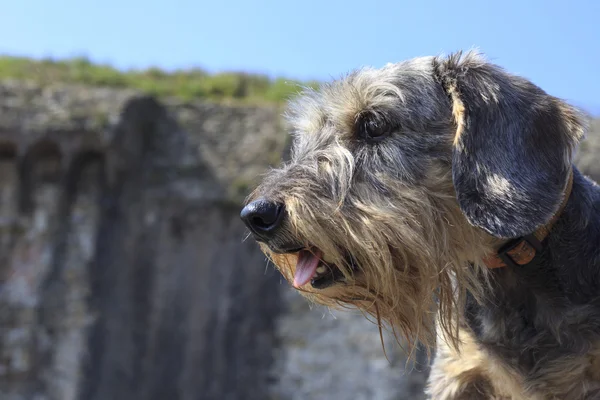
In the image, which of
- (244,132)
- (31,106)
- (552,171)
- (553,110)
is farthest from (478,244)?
(31,106)

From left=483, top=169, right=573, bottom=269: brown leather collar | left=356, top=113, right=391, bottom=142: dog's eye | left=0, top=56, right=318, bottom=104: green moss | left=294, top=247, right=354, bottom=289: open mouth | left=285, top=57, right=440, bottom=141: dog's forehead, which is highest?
left=285, top=57, right=440, bottom=141: dog's forehead

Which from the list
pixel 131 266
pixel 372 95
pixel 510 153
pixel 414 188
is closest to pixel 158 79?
pixel 131 266

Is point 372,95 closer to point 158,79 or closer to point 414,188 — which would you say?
point 414,188

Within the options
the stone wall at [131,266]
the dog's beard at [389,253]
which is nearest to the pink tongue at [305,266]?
the dog's beard at [389,253]

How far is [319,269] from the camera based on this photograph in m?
2.53

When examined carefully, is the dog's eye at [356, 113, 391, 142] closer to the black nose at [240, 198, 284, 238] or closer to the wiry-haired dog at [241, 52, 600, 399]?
the wiry-haired dog at [241, 52, 600, 399]

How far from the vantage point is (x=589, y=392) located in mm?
2549

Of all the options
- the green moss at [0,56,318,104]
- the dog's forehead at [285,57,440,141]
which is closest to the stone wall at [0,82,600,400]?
the green moss at [0,56,318,104]

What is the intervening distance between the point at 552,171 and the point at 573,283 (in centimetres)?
48

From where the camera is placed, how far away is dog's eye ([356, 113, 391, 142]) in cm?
269

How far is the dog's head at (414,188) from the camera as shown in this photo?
2439mm

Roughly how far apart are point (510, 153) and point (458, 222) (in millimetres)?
321

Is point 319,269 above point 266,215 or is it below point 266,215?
below

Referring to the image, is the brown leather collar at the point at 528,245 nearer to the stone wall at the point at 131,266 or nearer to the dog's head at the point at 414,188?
the dog's head at the point at 414,188
